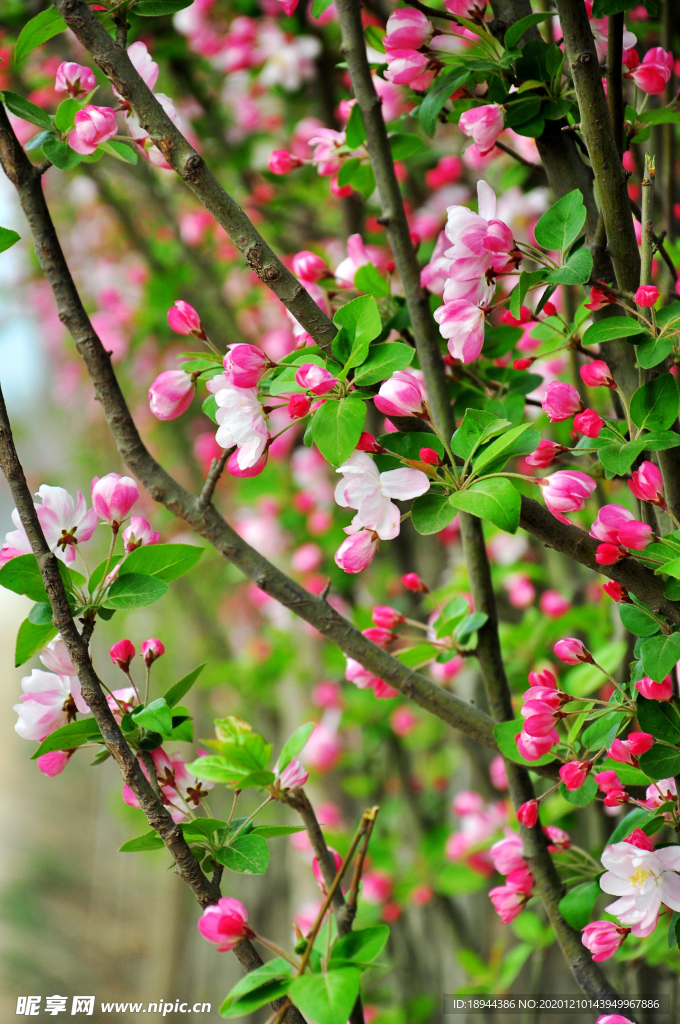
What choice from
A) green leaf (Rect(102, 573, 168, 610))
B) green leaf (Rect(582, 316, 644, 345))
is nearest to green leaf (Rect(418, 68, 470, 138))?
green leaf (Rect(582, 316, 644, 345))

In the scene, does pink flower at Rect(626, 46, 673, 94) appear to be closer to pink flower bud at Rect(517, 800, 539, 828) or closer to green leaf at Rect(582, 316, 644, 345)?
green leaf at Rect(582, 316, 644, 345)

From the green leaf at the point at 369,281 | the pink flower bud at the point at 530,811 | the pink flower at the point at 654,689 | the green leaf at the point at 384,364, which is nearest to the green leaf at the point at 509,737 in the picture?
the pink flower bud at the point at 530,811

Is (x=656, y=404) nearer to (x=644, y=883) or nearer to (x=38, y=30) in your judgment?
(x=644, y=883)

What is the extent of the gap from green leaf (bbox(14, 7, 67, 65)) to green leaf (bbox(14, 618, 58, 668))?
0.47m

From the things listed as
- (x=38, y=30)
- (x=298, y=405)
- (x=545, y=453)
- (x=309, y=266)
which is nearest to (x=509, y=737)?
(x=545, y=453)

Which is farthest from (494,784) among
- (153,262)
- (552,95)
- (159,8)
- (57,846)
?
(57,846)

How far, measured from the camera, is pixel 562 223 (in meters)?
0.59

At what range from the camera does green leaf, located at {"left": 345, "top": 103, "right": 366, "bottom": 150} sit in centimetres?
79

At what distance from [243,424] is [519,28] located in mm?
409

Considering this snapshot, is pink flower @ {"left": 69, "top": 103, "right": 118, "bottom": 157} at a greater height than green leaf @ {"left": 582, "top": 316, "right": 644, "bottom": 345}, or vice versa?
pink flower @ {"left": 69, "top": 103, "right": 118, "bottom": 157}

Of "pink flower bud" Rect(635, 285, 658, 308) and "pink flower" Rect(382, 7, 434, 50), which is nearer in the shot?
"pink flower bud" Rect(635, 285, 658, 308)

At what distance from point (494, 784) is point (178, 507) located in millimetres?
1226

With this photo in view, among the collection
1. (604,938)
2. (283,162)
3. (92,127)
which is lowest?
(604,938)

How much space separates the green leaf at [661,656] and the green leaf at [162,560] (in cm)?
34
